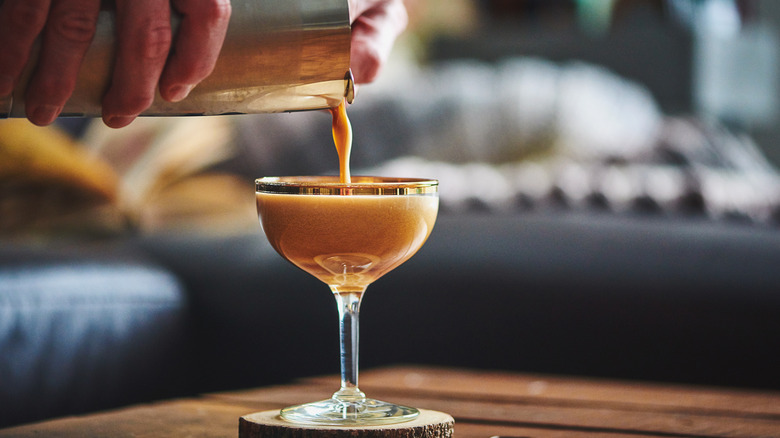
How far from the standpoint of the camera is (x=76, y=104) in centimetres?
73

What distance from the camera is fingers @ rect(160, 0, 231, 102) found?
2.27ft

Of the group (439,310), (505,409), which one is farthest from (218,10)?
(439,310)

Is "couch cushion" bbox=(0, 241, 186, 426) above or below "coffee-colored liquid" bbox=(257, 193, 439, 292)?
below

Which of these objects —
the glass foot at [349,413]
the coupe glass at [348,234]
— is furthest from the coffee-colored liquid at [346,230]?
the glass foot at [349,413]

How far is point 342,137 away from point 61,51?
0.24m

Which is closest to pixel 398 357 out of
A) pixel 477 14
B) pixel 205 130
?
pixel 205 130

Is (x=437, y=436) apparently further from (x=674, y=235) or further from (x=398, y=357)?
(x=674, y=235)

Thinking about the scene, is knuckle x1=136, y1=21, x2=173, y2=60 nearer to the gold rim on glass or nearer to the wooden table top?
the gold rim on glass

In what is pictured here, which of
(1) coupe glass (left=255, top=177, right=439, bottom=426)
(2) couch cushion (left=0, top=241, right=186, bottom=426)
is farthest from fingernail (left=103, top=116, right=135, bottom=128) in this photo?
(2) couch cushion (left=0, top=241, right=186, bottom=426)

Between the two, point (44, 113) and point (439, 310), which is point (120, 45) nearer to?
point (44, 113)

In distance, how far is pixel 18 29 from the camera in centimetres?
66

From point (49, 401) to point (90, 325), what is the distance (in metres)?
0.13

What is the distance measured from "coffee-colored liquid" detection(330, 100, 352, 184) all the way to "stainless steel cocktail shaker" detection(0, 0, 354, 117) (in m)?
0.02

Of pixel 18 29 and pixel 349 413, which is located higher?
pixel 18 29
